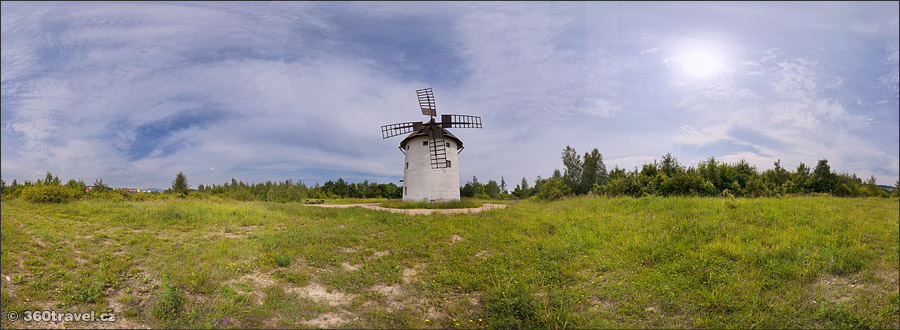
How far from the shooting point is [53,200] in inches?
545

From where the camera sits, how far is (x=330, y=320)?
5.34m

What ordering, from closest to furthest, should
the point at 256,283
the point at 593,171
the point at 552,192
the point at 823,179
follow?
the point at 256,283, the point at 823,179, the point at 552,192, the point at 593,171

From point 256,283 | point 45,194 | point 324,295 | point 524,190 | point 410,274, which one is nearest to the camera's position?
point 324,295

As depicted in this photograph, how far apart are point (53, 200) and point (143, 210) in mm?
4381

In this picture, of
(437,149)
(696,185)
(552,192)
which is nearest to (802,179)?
(696,185)

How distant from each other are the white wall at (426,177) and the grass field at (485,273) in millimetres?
12307

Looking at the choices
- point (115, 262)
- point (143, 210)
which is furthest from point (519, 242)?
point (143, 210)

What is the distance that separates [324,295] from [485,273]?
122 inches

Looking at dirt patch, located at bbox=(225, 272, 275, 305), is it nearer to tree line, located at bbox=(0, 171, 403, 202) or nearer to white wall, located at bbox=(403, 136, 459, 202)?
tree line, located at bbox=(0, 171, 403, 202)

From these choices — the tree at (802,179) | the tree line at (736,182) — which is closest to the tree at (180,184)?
the tree line at (736,182)

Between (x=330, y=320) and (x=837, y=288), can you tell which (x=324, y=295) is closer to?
(x=330, y=320)

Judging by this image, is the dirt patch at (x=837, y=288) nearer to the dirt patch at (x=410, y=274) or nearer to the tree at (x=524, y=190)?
the dirt patch at (x=410, y=274)

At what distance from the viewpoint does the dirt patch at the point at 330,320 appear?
17.0 ft

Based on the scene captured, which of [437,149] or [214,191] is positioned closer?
[437,149]
